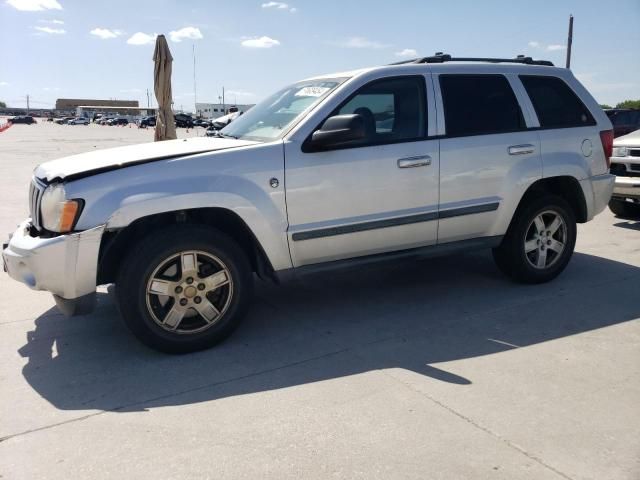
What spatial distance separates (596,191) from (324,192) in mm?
2793

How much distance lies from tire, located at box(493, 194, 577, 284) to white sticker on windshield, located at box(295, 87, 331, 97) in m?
2.02

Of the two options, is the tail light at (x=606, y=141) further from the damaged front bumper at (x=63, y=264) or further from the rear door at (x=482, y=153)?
the damaged front bumper at (x=63, y=264)

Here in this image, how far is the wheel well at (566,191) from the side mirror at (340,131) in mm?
1968

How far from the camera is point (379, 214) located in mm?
4426

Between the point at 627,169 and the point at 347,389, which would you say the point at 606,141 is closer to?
the point at 627,169

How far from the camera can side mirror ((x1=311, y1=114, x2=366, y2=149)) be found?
4.01 metres

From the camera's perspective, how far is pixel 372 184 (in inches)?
171

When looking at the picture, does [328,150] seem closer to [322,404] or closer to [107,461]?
[322,404]

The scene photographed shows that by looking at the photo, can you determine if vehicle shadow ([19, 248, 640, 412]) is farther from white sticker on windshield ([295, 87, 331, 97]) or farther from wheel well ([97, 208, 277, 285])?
white sticker on windshield ([295, 87, 331, 97])

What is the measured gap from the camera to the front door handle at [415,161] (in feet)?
14.6

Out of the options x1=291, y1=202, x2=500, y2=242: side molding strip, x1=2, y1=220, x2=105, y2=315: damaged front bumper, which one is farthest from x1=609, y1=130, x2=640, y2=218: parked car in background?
x1=2, y1=220, x2=105, y2=315: damaged front bumper

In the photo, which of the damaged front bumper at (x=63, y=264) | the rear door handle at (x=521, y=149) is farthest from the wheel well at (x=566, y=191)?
the damaged front bumper at (x=63, y=264)

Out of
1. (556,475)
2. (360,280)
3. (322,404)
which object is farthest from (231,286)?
(556,475)

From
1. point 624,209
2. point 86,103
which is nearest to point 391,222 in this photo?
point 624,209
